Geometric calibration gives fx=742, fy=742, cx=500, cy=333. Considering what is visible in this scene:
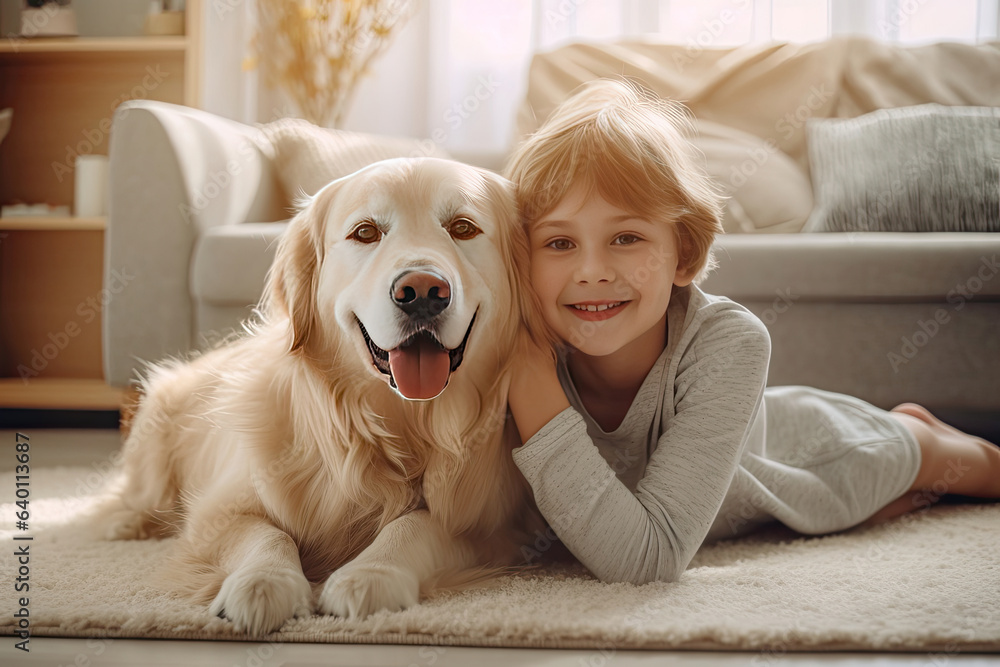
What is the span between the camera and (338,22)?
3236mm

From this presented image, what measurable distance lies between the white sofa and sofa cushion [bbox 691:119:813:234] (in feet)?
0.11

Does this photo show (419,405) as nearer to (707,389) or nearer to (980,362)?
(707,389)

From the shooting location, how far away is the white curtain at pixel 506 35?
11.0 feet

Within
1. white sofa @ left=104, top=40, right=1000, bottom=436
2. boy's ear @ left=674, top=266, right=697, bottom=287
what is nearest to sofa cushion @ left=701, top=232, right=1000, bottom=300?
white sofa @ left=104, top=40, right=1000, bottom=436

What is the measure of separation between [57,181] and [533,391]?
10.2ft

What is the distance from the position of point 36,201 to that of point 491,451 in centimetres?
310

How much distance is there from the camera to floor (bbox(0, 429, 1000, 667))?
78cm

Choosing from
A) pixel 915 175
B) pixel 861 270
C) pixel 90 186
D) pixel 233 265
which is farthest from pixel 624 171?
pixel 90 186

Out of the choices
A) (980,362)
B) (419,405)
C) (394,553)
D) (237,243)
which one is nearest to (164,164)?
(237,243)

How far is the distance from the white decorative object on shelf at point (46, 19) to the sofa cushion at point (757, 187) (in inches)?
102

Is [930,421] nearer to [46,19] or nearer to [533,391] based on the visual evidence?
[533,391]

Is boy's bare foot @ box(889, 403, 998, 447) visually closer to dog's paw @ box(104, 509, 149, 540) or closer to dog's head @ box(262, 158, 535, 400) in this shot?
dog's head @ box(262, 158, 535, 400)

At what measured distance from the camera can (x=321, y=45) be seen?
317 centimetres

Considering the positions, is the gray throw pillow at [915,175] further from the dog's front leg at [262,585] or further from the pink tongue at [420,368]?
the dog's front leg at [262,585]
